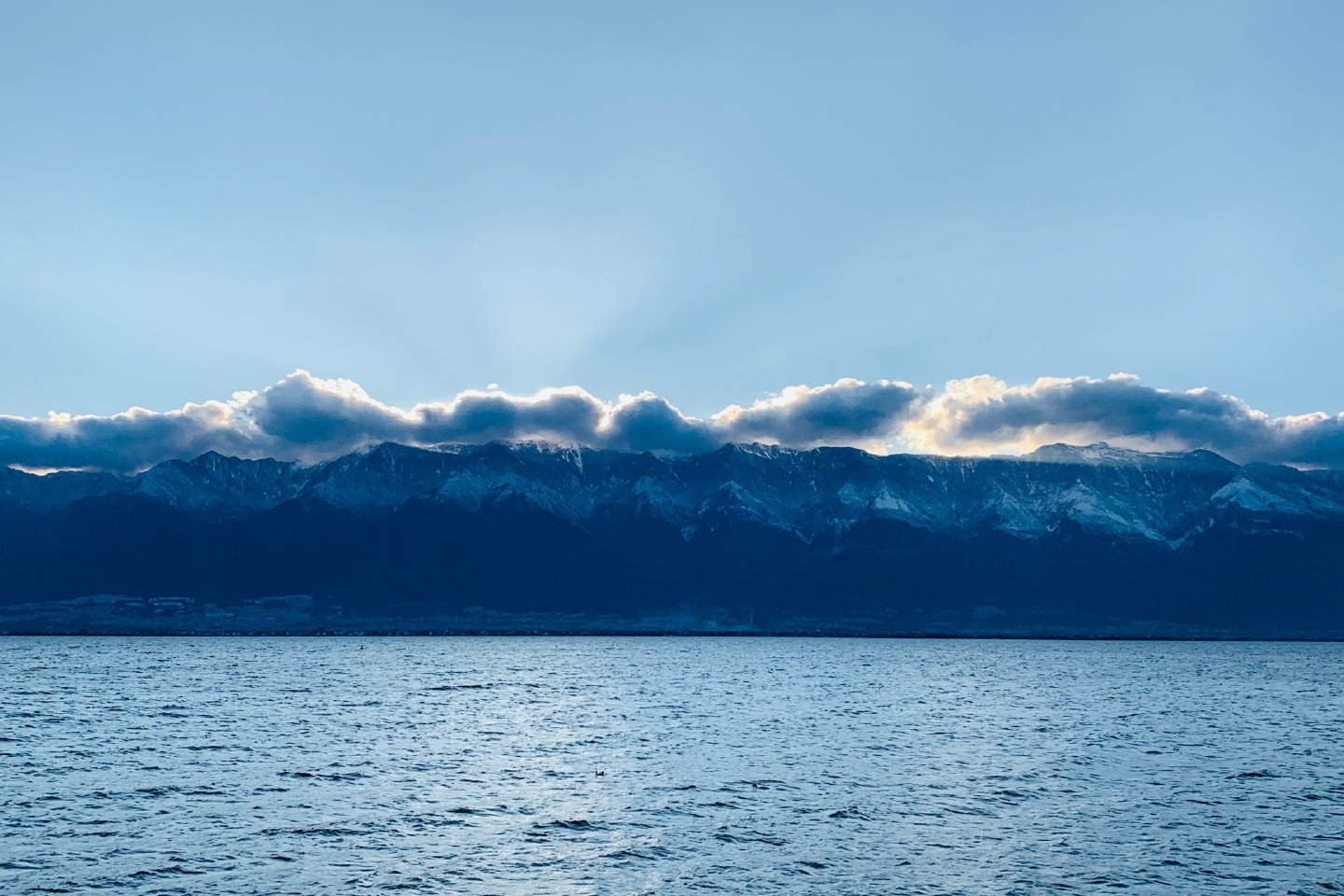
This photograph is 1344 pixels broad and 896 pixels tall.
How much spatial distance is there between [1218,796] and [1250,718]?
225 feet

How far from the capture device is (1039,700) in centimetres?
15250

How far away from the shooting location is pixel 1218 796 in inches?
2697

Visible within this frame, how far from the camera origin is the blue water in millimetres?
47594

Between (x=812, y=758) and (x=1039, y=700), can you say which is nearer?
(x=812, y=758)

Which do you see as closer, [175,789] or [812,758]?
[175,789]

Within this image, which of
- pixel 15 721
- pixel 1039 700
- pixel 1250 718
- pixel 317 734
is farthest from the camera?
pixel 1039 700

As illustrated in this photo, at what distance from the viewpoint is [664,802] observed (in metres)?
→ 65.8

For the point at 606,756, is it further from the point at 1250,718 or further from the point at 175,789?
the point at 1250,718

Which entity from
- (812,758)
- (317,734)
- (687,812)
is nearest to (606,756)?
(812,758)

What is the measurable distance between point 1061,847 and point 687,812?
20797 mm

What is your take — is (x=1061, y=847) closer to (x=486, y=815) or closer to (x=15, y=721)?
(x=486, y=815)

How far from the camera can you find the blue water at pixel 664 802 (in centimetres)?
4759

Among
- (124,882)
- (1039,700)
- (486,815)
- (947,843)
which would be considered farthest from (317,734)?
(1039,700)

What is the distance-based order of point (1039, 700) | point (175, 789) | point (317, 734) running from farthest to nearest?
point (1039, 700), point (317, 734), point (175, 789)
